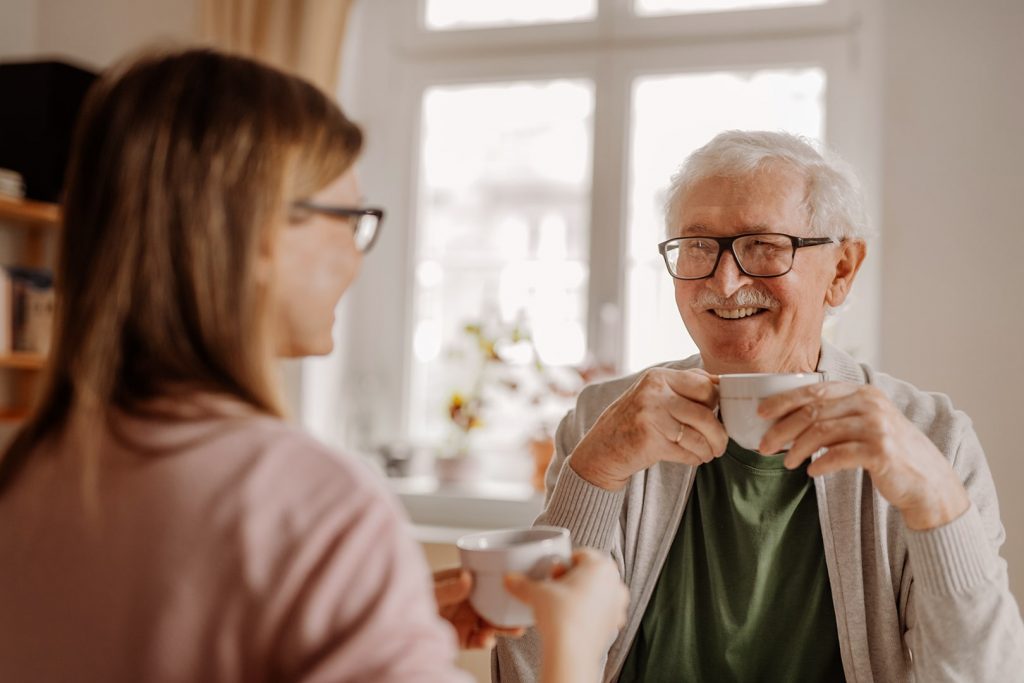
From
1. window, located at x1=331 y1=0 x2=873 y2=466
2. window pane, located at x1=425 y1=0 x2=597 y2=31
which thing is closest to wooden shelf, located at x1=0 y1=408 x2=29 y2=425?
window, located at x1=331 y1=0 x2=873 y2=466

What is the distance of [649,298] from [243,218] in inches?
92.5

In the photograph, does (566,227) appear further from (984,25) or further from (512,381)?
(984,25)

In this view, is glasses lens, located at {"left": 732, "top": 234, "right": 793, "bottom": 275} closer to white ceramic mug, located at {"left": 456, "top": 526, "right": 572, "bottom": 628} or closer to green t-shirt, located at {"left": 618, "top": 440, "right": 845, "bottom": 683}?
green t-shirt, located at {"left": 618, "top": 440, "right": 845, "bottom": 683}

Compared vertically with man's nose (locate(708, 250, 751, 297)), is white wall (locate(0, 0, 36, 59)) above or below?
above

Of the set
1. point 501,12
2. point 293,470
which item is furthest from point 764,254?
point 501,12

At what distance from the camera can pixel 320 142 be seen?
795 millimetres

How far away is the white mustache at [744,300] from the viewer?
149cm

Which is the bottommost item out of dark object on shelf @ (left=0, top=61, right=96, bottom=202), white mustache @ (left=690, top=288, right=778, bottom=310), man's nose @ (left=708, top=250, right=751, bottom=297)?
white mustache @ (left=690, top=288, right=778, bottom=310)

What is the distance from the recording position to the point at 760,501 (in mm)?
1482

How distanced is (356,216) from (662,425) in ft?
1.80

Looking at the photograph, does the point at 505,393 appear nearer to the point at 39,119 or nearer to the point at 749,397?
the point at 39,119

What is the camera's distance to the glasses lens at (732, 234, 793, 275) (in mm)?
1487

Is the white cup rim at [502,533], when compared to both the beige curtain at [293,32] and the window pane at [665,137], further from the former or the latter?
the beige curtain at [293,32]

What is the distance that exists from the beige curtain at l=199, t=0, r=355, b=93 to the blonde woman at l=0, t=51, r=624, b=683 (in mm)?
2233
